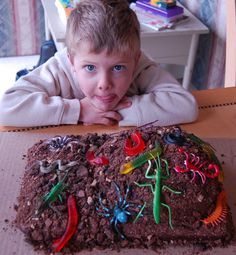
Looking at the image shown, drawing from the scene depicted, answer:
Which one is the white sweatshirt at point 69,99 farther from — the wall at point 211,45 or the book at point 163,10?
the wall at point 211,45

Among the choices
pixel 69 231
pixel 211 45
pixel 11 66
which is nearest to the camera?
pixel 69 231

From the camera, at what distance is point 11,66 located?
2.36m

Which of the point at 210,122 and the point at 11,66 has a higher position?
the point at 210,122

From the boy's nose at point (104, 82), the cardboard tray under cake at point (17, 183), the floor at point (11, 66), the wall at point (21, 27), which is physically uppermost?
the boy's nose at point (104, 82)

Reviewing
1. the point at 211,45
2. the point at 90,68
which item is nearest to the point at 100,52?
the point at 90,68

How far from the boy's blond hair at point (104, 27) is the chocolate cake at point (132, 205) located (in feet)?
0.81

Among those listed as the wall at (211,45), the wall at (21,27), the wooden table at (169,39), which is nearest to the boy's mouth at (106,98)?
the wooden table at (169,39)

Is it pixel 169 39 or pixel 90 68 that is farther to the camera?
pixel 169 39

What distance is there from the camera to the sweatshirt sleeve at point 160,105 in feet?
2.99

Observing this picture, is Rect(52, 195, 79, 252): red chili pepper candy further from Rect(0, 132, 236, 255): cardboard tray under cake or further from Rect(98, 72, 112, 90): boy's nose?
Rect(98, 72, 112, 90): boy's nose

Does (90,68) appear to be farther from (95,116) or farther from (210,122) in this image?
(210,122)

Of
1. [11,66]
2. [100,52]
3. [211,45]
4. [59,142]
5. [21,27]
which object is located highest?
[100,52]

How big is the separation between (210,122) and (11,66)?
1.70 metres

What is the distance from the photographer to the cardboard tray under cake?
2.06 feet
